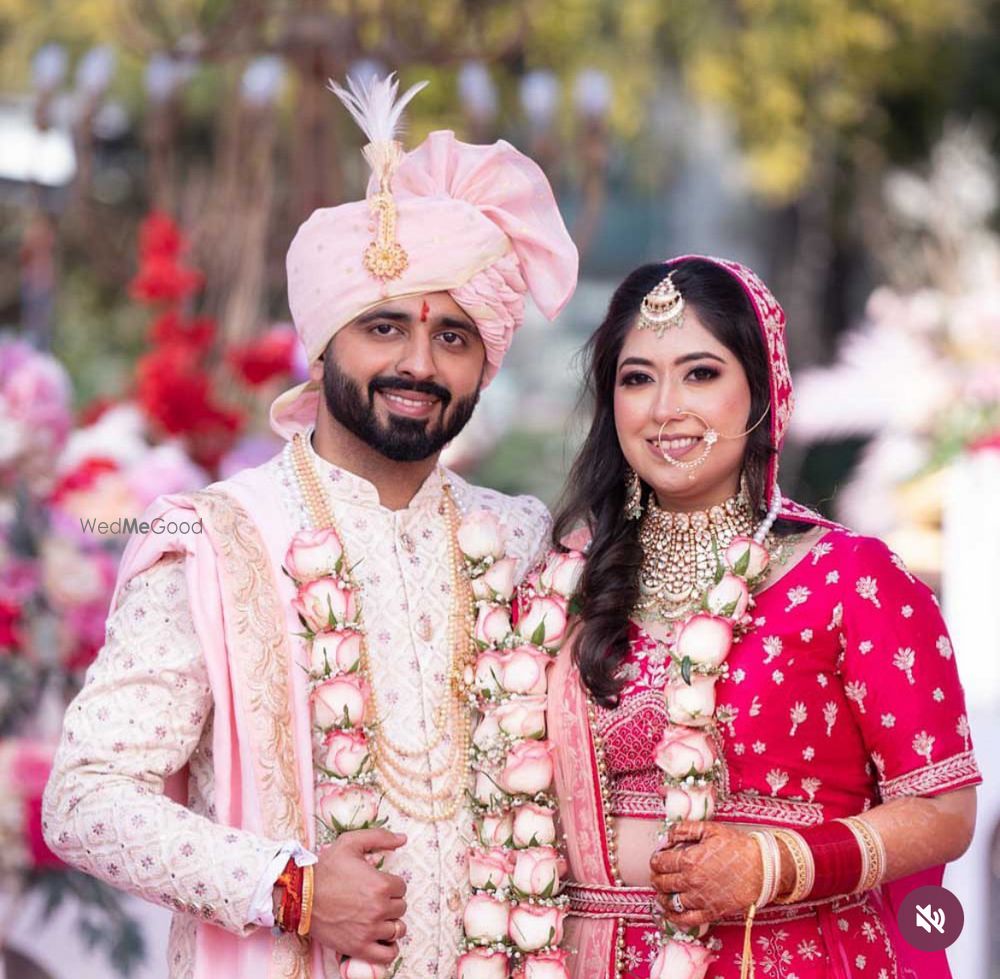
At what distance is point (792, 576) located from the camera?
2.49 m

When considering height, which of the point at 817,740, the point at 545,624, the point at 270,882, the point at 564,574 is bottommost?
the point at 270,882

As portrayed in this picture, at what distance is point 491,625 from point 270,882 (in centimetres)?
57

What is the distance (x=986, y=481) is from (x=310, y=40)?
9.61 feet

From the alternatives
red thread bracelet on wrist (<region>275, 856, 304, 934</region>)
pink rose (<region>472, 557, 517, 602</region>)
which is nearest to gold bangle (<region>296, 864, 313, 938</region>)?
red thread bracelet on wrist (<region>275, 856, 304, 934</region>)

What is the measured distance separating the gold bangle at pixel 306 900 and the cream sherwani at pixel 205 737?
0.18ft

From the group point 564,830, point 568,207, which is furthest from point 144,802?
point 568,207

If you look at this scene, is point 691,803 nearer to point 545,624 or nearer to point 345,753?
point 545,624

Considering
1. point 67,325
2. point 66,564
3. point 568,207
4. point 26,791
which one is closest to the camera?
point 26,791

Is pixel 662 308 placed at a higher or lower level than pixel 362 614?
higher

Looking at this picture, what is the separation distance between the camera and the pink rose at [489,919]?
2.44m

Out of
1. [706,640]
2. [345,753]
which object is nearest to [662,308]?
[706,640]

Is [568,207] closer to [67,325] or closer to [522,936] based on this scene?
[67,325]

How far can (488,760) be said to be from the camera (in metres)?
2.52

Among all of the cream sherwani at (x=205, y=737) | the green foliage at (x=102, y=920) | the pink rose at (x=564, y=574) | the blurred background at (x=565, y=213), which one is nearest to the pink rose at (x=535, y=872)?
the cream sherwani at (x=205, y=737)
